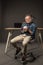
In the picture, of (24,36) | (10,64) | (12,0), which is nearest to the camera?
(10,64)

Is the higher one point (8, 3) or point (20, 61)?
point (8, 3)

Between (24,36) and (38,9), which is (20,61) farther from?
(38,9)

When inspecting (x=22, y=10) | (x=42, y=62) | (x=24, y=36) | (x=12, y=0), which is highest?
(x=12, y=0)

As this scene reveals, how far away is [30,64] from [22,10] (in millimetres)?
3657

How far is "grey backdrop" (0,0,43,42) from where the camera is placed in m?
6.43

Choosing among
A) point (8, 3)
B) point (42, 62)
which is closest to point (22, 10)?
point (8, 3)

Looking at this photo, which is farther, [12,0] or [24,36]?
[12,0]

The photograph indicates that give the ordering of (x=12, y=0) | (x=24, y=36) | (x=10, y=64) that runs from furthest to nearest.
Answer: (x=12, y=0) → (x=24, y=36) → (x=10, y=64)

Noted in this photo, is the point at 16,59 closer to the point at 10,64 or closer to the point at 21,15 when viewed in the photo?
the point at 10,64

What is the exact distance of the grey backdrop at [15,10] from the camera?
6430mm

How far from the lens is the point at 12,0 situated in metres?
6.42

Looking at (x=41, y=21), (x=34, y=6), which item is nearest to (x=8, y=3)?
(x=34, y=6)

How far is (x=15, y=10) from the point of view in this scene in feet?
21.2

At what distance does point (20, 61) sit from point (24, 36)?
0.57 m
